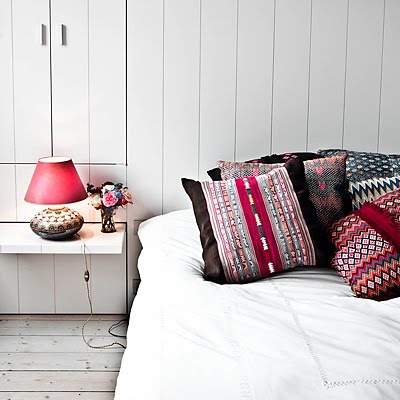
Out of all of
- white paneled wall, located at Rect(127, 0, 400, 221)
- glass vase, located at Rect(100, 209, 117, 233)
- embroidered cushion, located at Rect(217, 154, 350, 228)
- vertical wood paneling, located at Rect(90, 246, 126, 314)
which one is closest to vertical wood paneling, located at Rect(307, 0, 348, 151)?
white paneled wall, located at Rect(127, 0, 400, 221)

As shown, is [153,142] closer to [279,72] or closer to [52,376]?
[279,72]

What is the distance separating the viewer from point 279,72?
3.17 m

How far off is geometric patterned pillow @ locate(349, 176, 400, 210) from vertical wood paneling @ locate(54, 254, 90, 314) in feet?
4.63

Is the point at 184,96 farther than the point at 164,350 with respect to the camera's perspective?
Yes

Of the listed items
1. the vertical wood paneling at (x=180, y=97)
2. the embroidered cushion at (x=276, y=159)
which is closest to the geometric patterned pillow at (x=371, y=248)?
the embroidered cushion at (x=276, y=159)

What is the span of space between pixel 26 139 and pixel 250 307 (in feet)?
5.62

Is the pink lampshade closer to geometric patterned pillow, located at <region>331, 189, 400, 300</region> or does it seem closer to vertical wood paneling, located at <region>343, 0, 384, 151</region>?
geometric patterned pillow, located at <region>331, 189, 400, 300</region>

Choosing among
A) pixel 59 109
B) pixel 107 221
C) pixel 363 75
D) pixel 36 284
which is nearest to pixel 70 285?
pixel 36 284

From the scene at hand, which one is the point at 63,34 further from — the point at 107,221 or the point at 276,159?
the point at 276,159

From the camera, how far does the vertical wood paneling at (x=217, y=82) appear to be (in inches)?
122

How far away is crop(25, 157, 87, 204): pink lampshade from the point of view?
9.62 feet

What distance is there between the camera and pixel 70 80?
314cm

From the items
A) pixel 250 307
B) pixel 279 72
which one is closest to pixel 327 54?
pixel 279 72

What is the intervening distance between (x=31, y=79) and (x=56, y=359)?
1.34 meters
